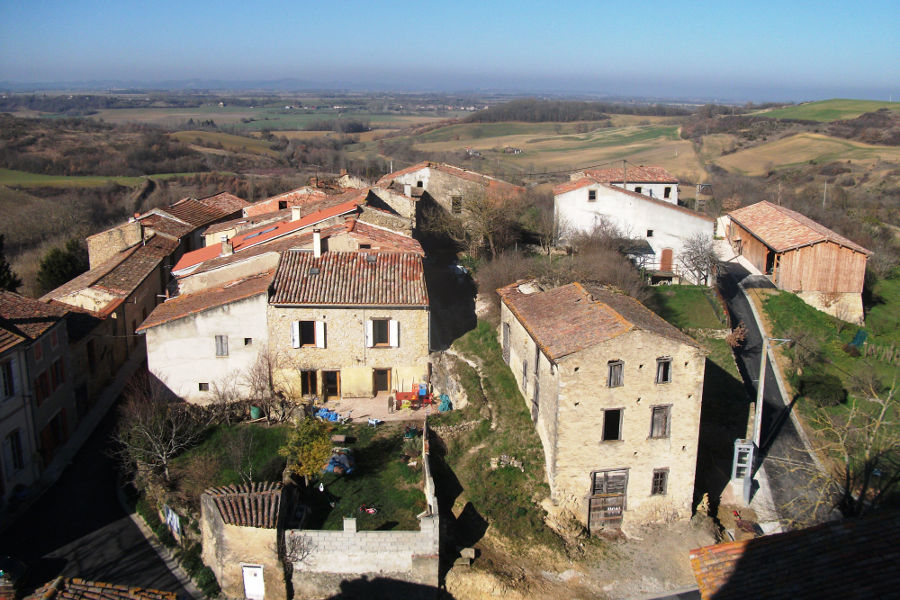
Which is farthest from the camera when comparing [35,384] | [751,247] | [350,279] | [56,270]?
[751,247]

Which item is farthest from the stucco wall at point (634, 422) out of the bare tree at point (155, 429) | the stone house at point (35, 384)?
the stone house at point (35, 384)

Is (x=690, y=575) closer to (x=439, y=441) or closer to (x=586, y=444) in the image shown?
(x=586, y=444)

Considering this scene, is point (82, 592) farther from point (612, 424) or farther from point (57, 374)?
point (57, 374)

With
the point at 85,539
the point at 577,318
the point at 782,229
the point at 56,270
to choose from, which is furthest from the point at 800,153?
the point at 85,539

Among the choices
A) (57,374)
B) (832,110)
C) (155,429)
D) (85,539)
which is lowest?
(85,539)

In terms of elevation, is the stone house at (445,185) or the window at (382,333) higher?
the stone house at (445,185)

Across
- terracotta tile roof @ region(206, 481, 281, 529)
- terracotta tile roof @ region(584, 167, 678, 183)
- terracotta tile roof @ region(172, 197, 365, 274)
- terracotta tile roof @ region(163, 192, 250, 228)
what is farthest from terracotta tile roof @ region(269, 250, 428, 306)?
terracotta tile roof @ region(584, 167, 678, 183)

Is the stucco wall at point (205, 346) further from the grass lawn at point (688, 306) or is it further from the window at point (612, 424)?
the grass lawn at point (688, 306)

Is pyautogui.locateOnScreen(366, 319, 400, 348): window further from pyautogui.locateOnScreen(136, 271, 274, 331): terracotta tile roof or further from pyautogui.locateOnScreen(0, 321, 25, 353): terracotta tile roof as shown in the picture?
pyautogui.locateOnScreen(0, 321, 25, 353): terracotta tile roof
